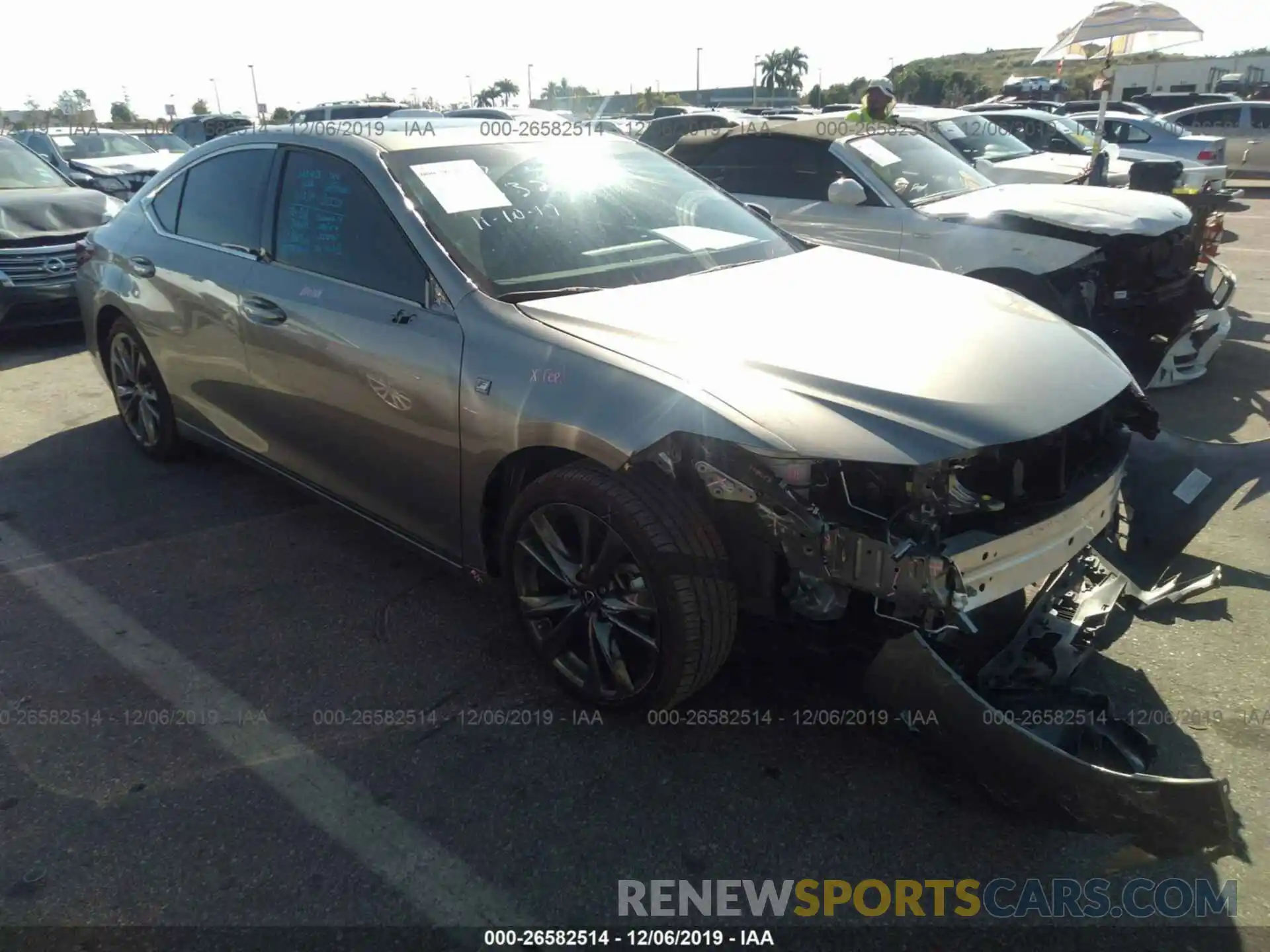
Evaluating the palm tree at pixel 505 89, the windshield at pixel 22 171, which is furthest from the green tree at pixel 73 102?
the windshield at pixel 22 171

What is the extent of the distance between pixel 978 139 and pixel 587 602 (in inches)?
356

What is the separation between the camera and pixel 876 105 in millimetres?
7570

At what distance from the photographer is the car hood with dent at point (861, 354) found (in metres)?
2.40

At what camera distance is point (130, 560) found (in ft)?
13.5

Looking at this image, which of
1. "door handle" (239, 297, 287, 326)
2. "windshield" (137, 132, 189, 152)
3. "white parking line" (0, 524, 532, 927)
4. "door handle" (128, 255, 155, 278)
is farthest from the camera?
"windshield" (137, 132, 189, 152)

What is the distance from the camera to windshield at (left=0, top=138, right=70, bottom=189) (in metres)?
8.96

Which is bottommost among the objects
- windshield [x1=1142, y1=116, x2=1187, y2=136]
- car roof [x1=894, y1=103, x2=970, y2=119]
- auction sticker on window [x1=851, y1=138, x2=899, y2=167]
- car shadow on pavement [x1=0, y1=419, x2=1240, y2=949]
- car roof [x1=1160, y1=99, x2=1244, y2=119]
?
car shadow on pavement [x1=0, y1=419, x2=1240, y2=949]

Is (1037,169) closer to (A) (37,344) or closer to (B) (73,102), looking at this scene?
(A) (37,344)

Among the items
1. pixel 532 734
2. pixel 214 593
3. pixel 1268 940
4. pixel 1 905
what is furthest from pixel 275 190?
pixel 1268 940

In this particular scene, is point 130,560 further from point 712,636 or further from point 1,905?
point 712,636

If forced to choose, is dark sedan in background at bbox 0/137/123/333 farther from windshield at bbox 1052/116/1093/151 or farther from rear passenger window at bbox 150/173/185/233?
windshield at bbox 1052/116/1093/151

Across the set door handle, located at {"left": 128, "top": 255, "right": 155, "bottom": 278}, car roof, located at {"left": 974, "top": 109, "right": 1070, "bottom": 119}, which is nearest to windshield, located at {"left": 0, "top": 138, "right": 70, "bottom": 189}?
door handle, located at {"left": 128, "top": 255, "right": 155, "bottom": 278}

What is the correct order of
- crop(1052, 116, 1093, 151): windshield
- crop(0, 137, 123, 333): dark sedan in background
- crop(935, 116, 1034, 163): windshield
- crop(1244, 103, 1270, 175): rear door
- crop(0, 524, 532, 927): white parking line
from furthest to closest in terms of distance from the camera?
crop(1244, 103, 1270, 175): rear door < crop(1052, 116, 1093, 151): windshield < crop(935, 116, 1034, 163): windshield < crop(0, 137, 123, 333): dark sedan in background < crop(0, 524, 532, 927): white parking line

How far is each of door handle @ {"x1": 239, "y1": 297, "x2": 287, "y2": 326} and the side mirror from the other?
389cm
